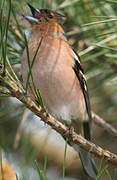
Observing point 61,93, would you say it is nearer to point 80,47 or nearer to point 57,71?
point 57,71


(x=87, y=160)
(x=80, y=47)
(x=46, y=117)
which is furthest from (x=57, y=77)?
(x=46, y=117)

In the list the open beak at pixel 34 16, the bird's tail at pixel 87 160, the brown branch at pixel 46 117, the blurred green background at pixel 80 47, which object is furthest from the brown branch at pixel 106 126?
the open beak at pixel 34 16

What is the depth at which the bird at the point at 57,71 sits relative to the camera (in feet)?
8.83

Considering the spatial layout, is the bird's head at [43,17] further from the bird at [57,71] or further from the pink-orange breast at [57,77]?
the pink-orange breast at [57,77]

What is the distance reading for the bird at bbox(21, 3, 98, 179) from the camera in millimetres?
2691

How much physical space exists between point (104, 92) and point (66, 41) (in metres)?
0.60

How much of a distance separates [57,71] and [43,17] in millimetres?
479

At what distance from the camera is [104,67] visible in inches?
110

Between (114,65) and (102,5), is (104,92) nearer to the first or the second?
(114,65)

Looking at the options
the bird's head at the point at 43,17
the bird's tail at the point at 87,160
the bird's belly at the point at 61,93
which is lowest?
the bird's tail at the point at 87,160

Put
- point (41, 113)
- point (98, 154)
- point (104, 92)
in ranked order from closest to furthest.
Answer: point (41, 113)
point (98, 154)
point (104, 92)

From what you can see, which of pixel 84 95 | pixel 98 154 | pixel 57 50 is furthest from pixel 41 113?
pixel 84 95

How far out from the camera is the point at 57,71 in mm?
2762

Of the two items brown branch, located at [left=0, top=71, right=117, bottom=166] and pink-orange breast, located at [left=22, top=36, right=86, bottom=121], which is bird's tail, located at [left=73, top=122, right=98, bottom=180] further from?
brown branch, located at [left=0, top=71, right=117, bottom=166]
